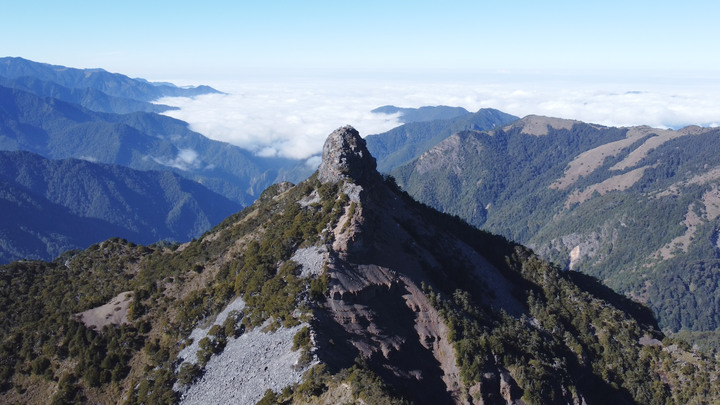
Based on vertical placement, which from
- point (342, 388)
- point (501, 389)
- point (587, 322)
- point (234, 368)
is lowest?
point (587, 322)

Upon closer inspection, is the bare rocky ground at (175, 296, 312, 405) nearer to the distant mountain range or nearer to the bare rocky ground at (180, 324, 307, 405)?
the bare rocky ground at (180, 324, 307, 405)

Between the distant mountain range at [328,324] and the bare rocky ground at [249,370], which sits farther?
the distant mountain range at [328,324]

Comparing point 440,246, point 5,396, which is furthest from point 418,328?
point 5,396

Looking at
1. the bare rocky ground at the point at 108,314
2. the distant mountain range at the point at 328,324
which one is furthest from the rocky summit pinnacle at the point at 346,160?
the bare rocky ground at the point at 108,314

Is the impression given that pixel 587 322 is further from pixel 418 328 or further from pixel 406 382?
pixel 406 382

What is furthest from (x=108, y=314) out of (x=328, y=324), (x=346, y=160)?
(x=346, y=160)

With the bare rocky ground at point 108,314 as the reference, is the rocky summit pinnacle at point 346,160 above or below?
above

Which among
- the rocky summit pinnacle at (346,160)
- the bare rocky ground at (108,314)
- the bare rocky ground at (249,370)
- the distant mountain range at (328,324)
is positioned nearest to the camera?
the bare rocky ground at (249,370)

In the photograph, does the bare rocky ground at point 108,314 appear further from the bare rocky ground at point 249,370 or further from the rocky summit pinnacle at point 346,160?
Answer: the rocky summit pinnacle at point 346,160
